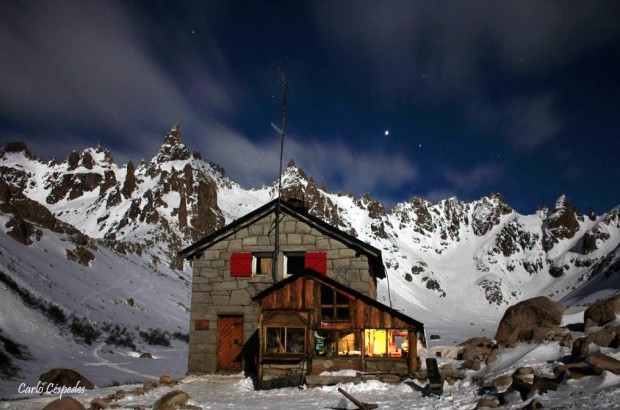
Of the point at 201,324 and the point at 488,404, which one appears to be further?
the point at 201,324

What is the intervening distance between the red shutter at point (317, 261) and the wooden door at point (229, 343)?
3636 millimetres

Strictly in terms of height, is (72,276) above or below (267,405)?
above

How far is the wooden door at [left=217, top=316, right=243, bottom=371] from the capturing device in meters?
17.7

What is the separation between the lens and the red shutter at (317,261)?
707 inches

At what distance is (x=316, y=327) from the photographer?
15664 mm

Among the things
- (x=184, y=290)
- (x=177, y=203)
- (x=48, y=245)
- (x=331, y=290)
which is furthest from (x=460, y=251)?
(x=331, y=290)

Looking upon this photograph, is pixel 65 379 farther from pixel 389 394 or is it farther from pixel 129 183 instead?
pixel 129 183

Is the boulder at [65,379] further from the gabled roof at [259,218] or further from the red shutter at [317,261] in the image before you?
the red shutter at [317,261]

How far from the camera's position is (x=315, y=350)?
51.9ft

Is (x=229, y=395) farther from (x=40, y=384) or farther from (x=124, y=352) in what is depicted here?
(x=124, y=352)

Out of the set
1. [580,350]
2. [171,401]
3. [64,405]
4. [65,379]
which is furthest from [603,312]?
[65,379]

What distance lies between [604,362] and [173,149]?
17819cm

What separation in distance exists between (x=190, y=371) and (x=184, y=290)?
185ft

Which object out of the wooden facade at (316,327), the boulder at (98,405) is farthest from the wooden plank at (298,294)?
the boulder at (98,405)
